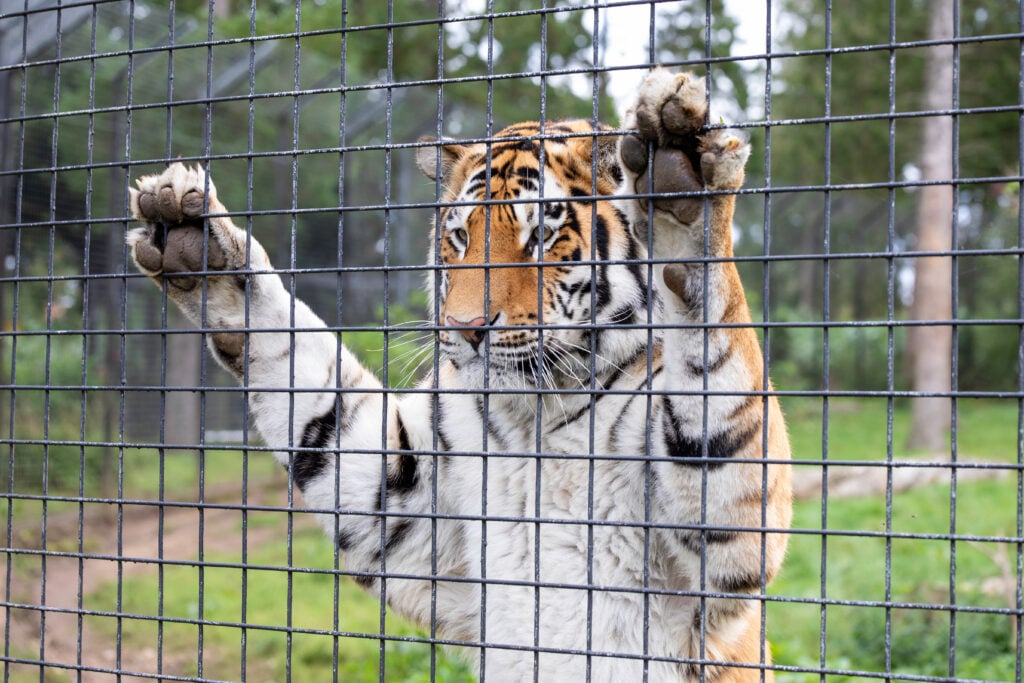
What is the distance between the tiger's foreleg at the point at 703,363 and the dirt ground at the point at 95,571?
50.6 inches

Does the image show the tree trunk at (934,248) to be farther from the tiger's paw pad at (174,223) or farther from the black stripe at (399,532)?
the tiger's paw pad at (174,223)

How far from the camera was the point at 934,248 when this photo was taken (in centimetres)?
1120

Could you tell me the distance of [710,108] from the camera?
173cm

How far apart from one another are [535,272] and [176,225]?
99 cm

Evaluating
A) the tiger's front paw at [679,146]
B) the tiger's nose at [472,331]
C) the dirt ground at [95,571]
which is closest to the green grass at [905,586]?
the tiger's front paw at [679,146]

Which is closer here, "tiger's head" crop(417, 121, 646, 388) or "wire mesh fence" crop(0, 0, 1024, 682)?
"wire mesh fence" crop(0, 0, 1024, 682)

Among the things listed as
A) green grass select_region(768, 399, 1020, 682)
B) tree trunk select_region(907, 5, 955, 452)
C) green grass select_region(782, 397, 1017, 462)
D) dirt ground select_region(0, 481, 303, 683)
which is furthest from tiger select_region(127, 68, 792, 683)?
tree trunk select_region(907, 5, 955, 452)

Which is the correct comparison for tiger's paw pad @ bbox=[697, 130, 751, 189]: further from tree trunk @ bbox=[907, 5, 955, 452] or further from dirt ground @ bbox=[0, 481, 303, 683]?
tree trunk @ bbox=[907, 5, 955, 452]

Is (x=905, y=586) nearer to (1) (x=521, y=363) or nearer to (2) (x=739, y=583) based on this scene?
(2) (x=739, y=583)

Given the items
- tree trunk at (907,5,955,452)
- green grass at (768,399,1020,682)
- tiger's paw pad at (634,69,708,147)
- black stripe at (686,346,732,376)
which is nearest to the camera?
tiger's paw pad at (634,69,708,147)

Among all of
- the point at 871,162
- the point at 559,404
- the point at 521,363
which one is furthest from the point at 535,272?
the point at 871,162

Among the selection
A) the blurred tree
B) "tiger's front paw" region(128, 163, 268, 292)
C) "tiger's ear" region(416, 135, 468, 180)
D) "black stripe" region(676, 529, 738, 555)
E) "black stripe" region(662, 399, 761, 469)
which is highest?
the blurred tree

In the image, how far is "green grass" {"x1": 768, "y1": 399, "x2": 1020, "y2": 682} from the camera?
4219 millimetres

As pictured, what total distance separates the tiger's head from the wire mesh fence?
0.01m
